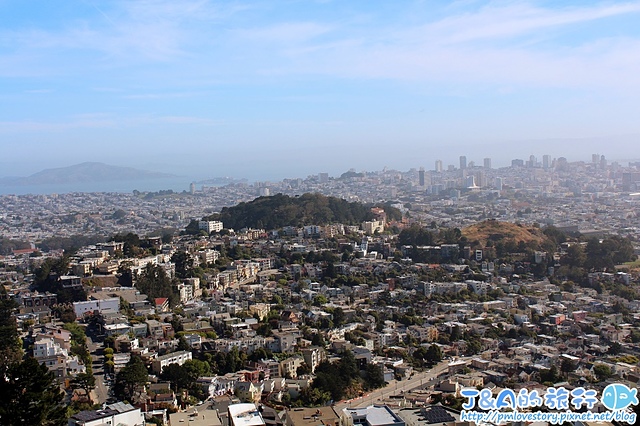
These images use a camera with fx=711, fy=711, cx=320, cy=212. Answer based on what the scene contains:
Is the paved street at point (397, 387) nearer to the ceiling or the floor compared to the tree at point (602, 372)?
nearer to the floor

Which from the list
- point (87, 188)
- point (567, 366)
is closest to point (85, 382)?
point (567, 366)

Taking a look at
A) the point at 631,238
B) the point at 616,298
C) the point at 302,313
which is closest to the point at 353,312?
the point at 302,313

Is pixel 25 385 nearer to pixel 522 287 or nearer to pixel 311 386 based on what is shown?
pixel 311 386

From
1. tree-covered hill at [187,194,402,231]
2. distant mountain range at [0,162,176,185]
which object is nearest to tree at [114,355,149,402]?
tree-covered hill at [187,194,402,231]

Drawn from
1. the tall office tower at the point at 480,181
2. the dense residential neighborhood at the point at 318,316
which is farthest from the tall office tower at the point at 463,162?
the dense residential neighborhood at the point at 318,316

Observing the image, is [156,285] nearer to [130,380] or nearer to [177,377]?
[177,377]

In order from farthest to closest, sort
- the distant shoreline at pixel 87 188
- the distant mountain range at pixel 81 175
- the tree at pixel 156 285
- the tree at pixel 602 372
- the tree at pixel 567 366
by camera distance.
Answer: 1. the distant mountain range at pixel 81 175
2. the distant shoreline at pixel 87 188
3. the tree at pixel 156 285
4. the tree at pixel 567 366
5. the tree at pixel 602 372

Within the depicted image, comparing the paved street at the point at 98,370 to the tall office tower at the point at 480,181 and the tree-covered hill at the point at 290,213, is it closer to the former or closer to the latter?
the tree-covered hill at the point at 290,213
